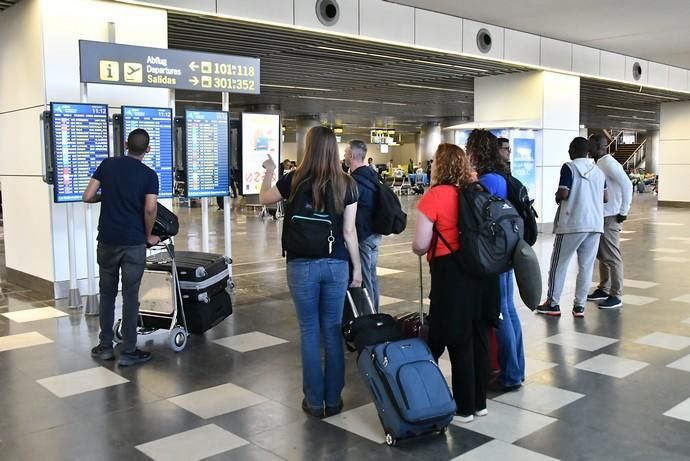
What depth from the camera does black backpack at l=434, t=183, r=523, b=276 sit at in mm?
3330

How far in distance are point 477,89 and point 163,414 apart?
40.6 ft

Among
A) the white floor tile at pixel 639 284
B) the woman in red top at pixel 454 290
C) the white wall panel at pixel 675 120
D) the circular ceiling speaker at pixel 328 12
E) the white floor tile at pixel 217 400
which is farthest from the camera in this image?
the white wall panel at pixel 675 120

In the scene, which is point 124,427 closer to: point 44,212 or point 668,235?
point 44,212

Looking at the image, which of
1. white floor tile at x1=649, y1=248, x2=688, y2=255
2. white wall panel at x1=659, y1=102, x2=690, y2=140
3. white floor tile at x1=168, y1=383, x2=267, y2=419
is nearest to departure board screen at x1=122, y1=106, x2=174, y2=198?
white floor tile at x1=168, y1=383, x2=267, y2=419

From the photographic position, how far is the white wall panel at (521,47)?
12398 mm

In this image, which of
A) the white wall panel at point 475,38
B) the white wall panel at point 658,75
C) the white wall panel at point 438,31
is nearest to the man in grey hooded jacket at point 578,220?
the white wall panel at point 438,31

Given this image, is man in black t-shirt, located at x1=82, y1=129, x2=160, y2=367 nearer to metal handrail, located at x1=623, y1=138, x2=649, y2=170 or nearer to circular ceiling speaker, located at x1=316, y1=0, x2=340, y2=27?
circular ceiling speaker, located at x1=316, y1=0, x2=340, y2=27

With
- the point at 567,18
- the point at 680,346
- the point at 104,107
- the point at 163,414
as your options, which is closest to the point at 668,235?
the point at 567,18

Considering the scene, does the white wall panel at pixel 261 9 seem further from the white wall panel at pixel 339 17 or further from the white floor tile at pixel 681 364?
the white floor tile at pixel 681 364

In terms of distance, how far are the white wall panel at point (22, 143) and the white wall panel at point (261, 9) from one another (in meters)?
2.67

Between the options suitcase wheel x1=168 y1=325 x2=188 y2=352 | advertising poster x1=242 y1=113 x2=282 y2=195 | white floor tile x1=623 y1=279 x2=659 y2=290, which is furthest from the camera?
white floor tile x1=623 y1=279 x2=659 y2=290

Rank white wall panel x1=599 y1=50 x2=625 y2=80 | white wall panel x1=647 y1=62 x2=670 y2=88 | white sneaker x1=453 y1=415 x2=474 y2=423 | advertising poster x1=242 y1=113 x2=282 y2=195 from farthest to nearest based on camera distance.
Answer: white wall panel x1=647 y1=62 x2=670 y2=88 < white wall panel x1=599 y1=50 x2=625 y2=80 < advertising poster x1=242 y1=113 x2=282 y2=195 < white sneaker x1=453 y1=415 x2=474 y2=423

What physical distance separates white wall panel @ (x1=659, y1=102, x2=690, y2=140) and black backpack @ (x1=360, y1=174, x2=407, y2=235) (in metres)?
18.9

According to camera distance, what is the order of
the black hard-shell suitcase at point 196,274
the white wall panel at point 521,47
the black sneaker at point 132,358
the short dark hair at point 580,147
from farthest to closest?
the white wall panel at point 521,47
the short dark hair at point 580,147
the black hard-shell suitcase at point 196,274
the black sneaker at point 132,358
